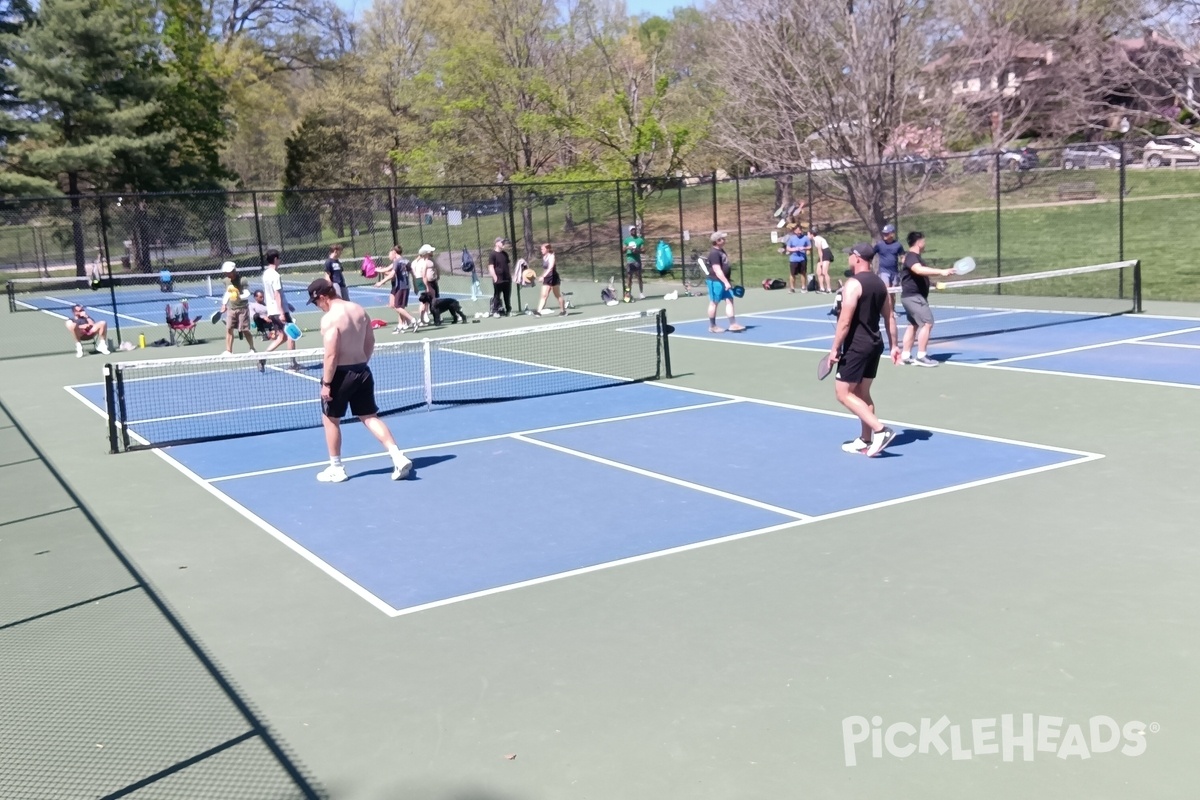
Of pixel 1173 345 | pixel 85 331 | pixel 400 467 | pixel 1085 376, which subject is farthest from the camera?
pixel 85 331

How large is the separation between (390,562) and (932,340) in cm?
1225

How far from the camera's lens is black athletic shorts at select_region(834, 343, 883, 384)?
10.1m

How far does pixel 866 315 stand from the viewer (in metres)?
10.0

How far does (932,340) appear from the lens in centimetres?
1803

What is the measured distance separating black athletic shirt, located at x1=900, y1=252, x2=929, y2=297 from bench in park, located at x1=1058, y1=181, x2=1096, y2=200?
30.7 m

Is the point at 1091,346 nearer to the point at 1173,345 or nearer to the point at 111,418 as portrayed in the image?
the point at 1173,345

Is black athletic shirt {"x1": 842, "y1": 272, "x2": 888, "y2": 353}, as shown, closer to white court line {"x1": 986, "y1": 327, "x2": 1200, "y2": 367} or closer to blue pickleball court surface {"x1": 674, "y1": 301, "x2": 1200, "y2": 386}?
blue pickleball court surface {"x1": 674, "y1": 301, "x2": 1200, "y2": 386}

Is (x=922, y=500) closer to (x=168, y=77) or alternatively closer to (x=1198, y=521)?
(x=1198, y=521)

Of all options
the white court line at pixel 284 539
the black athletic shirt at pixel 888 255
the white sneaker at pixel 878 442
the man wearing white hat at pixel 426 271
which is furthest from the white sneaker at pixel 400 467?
the man wearing white hat at pixel 426 271

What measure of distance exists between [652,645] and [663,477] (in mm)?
3906

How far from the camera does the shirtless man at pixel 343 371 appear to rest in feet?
32.2

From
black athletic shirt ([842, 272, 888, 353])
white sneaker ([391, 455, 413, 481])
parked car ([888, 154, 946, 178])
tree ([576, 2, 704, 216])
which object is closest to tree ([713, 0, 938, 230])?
parked car ([888, 154, 946, 178])

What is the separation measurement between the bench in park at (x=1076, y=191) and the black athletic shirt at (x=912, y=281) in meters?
30.7

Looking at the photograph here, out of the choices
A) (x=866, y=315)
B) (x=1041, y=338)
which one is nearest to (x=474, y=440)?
(x=866, y=315)
